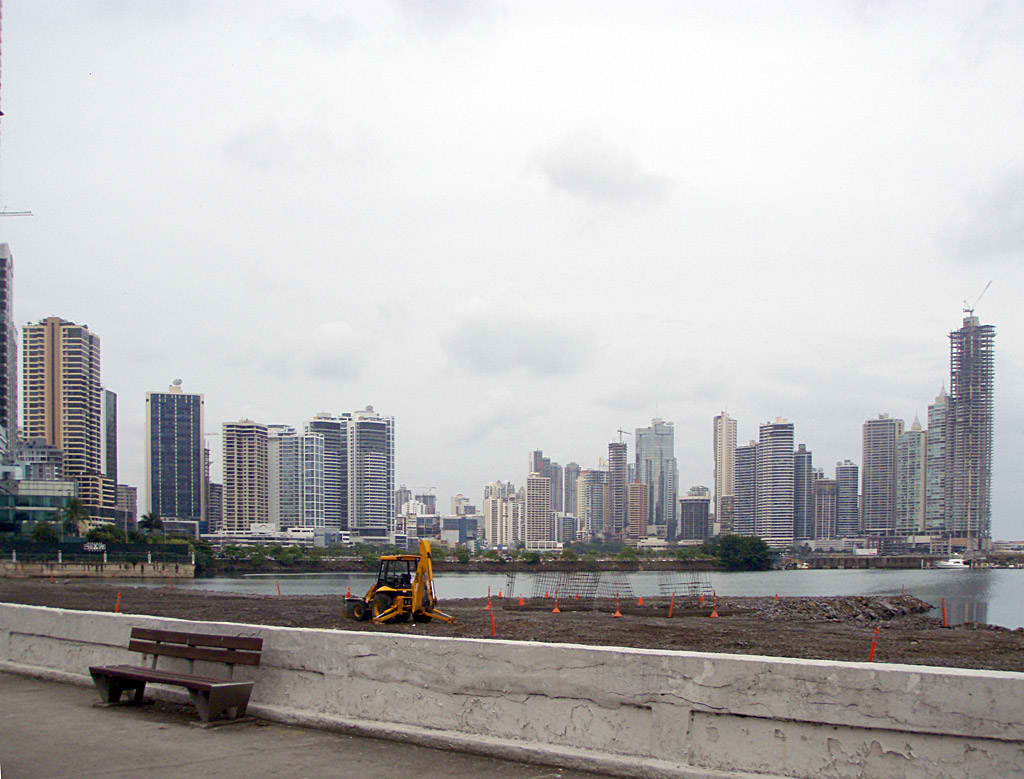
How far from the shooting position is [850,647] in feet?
59.7

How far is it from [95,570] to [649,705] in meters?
104

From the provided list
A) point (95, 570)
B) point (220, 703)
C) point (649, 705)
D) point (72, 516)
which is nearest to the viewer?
point (649, 705)

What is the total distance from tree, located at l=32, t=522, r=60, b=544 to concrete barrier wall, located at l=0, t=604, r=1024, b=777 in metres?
114

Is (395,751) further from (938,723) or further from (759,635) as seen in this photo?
(759,635)

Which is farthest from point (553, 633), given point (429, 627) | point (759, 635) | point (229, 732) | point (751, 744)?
point (751, 744)

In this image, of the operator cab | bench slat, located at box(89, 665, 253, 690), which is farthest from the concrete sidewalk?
the operator cab

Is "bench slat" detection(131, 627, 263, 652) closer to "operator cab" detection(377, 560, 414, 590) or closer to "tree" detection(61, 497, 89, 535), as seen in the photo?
"operator cab" detection(377, 560, 414, 590)

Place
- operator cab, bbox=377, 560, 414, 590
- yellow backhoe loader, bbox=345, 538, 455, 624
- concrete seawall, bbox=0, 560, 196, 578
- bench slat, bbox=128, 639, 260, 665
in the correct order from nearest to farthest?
bench slat, bbox=128, 639, 260, 665, yellow backhoe loader, bbox=345, 538, 455, 624, operator cab, bbox=377, 560, 414, 590, concrete seawall, bbox=0, 560, 196, 578

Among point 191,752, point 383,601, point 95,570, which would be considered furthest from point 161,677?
point 95,570

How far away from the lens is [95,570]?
320 feet

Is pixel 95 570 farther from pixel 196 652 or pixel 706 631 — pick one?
pixel 196 652

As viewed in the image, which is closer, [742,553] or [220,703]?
[220,703]

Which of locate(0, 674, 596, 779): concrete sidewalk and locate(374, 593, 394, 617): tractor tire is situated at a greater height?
locate(0, 674, 596, 779): concrete sidewalk

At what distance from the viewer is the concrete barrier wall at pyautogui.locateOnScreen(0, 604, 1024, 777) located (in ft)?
17.3
